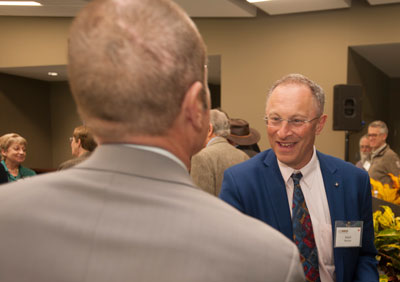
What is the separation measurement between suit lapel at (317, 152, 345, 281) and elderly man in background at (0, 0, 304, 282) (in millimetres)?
1009

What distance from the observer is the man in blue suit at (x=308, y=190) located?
1.53 meters

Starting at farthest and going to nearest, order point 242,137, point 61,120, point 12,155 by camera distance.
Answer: point 61,120 → point 12,155 → point 242,137

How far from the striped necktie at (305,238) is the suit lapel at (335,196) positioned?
8 centimetres

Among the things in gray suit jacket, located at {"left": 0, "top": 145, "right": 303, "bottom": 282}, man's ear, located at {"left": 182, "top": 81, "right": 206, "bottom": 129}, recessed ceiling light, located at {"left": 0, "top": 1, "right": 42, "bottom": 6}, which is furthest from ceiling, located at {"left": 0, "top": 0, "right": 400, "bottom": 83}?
gray suit jacket, located at {"left": 0, "top": 145, "right": 303, "bottom": 282}

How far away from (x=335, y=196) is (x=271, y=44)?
5722mm

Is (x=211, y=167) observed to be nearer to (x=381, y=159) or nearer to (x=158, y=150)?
(x=158, y=150)

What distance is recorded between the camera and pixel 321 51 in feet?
21.7

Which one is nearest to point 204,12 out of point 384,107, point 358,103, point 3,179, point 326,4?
point 326,4

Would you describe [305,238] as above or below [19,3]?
below

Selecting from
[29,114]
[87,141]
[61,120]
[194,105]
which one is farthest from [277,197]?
[61,120]

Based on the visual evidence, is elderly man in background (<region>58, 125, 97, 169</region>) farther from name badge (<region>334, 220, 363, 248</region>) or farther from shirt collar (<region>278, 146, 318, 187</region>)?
name badge (<region>334, 220, 363, 248</region>)

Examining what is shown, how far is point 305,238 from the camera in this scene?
1.52 m

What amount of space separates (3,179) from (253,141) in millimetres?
2363

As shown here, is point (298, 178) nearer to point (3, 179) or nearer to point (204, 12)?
point (3, 179)
